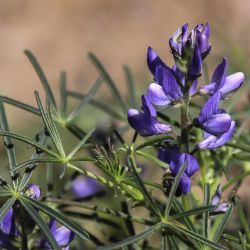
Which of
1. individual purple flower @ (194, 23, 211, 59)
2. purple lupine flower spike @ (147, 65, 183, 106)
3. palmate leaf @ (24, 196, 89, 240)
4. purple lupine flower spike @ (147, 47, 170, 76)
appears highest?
individual purple flower @ (194, 23, 211, 59)

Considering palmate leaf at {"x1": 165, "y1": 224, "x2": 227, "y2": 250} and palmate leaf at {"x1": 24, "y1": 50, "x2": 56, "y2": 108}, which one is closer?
palmate leaf at {"x1": 165, "y1": 224, "x2": 227, "y2": 250}

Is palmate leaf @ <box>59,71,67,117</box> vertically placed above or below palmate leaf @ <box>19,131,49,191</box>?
above

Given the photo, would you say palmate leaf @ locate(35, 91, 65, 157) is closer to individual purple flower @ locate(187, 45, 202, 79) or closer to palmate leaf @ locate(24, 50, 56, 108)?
palmate leaf @ locate(24, 50, 56, 108)

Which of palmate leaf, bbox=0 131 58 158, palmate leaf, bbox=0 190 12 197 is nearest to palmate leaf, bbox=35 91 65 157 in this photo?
palmate leaf, bbox=0 131 58 158

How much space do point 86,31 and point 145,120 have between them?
3.83m

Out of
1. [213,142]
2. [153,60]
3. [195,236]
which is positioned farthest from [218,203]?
[153,60]

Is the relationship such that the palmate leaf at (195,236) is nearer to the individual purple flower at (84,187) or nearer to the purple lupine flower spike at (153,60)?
the purple lupine flower spike at (153,60)

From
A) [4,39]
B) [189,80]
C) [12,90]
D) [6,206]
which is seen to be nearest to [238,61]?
[189,80]

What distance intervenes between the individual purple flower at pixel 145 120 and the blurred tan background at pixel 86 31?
3.13 meters

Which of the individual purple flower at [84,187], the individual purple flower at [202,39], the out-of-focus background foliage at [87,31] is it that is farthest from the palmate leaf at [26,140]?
the out-of-focus background foliage at [87,31]

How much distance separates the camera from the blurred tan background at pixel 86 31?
480cm

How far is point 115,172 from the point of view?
4.63ft

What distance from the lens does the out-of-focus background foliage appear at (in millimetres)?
4781

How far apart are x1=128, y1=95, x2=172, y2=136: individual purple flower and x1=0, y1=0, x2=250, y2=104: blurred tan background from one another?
3.13 meters
